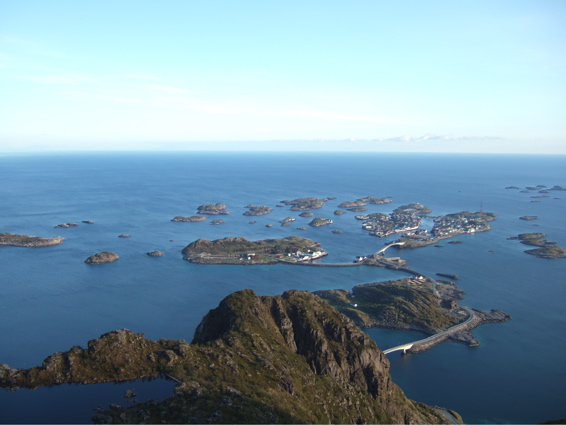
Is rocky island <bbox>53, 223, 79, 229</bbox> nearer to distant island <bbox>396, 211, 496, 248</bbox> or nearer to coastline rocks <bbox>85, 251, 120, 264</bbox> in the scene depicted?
coastline rocks <bbox>85, 251, 120, 264</bbox>

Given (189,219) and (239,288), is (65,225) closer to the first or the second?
(189,219)

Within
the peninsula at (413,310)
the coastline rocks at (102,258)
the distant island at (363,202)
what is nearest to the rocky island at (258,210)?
the distant island at (363,202)

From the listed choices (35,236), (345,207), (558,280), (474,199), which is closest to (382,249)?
(558,280)

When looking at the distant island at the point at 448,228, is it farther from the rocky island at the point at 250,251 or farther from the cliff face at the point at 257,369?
the cliff face at the point at 257,369

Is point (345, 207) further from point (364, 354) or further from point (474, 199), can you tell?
point (364, 354)

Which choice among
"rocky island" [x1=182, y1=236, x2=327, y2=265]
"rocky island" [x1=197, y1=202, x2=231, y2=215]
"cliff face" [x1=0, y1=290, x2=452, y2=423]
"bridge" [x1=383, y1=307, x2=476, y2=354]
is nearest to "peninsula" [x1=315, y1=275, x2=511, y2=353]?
"bridge" [x1=383, y1=307, x2=476, y2=354]

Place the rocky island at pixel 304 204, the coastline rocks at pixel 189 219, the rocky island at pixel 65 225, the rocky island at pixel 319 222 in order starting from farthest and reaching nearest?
1. the rocky island at pixel 304 204
2. the coastline rocks at pixel 189 219
3. the rocky island at pixel 319 222
4. the rocky island at pixel 65 225
